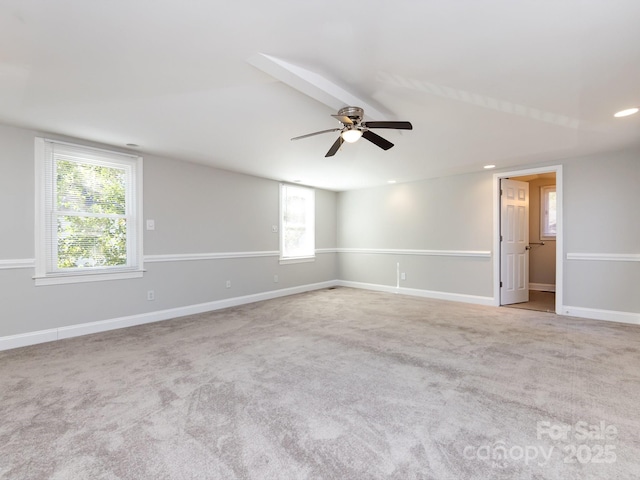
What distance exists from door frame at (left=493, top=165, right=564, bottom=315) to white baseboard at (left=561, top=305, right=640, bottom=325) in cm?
12

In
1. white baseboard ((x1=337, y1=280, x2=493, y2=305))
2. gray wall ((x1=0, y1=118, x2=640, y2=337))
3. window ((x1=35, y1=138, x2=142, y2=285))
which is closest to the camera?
gray wall ((x1=0, y1=118, x2=640, y2=337))

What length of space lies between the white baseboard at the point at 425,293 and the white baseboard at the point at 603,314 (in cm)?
102

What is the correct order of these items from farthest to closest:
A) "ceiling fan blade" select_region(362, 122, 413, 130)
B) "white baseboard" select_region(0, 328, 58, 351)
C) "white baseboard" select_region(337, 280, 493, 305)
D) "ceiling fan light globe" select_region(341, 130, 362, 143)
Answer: "white baseboard" select_region(337, 280, 493, 305)
"white baseboard" select_region(0, 328, 58, 351)
"ceiling fan light globe" select_region(341, 130, 362, 143)
"ceiling fan blade" select_region(362, 122, 413, 130)

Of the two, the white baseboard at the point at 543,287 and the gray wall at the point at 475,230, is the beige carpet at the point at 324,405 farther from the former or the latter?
the white baseboard at the point at 543,287

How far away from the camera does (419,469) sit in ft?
4.84

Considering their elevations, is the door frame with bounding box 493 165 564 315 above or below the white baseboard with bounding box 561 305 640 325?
above

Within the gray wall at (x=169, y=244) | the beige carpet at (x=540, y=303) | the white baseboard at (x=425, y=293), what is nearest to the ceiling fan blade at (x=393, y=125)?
the gray wall at (x=169, y=244)

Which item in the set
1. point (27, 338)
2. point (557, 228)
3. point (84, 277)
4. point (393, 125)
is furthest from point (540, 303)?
point (27, 338)

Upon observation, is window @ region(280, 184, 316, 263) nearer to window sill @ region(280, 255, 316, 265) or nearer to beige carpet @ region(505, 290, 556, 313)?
window sill @ region(280, 255, 316, 265)

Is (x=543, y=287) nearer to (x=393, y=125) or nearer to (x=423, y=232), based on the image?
(x=423, y=232)

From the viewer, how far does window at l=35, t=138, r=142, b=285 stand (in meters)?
3.32

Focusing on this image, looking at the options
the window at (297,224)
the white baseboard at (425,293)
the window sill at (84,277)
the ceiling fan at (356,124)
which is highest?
the ceiling fan at (356,124)

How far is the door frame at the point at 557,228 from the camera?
438 cm

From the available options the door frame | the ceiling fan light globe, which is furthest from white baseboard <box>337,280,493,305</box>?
the ceiling fan light globe
